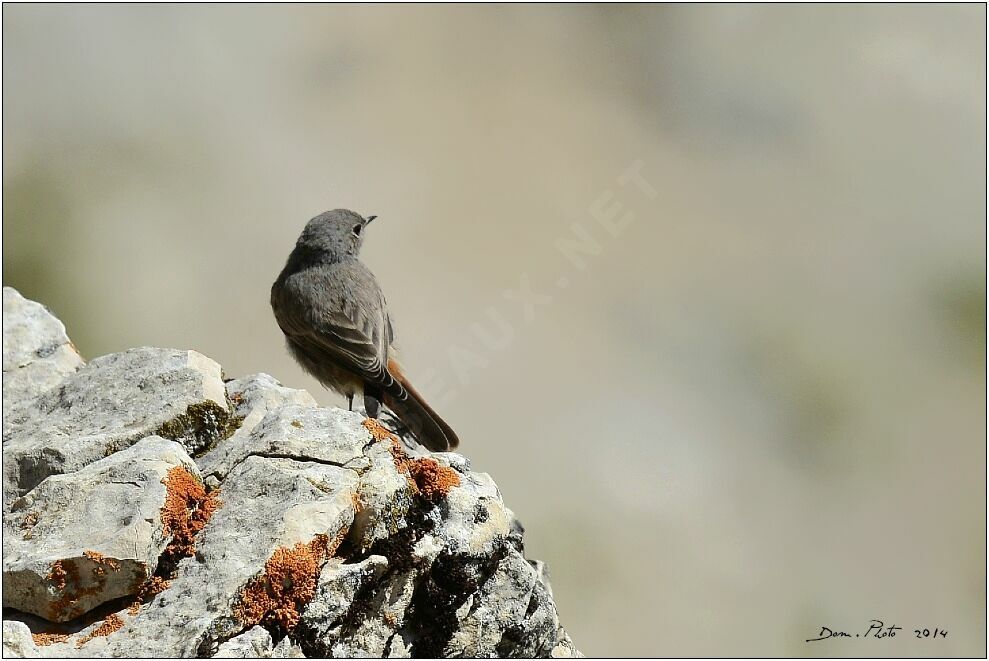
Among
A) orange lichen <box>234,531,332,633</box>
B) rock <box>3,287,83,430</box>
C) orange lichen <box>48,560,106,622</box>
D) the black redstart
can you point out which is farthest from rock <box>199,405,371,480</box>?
rock <box>3,287,83,430</box>

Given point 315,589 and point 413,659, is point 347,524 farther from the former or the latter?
point 413,659

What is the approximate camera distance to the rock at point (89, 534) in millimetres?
5184

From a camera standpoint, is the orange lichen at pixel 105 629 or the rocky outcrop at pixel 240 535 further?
the rocky outcrop at pixel 240 535

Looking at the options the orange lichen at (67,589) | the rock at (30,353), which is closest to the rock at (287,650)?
the orange lichen at (67,589)

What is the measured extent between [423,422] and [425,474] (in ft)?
7.11

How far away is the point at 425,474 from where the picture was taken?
20.2 ft

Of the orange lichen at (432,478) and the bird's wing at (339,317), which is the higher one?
the bird's wing at (339,317)

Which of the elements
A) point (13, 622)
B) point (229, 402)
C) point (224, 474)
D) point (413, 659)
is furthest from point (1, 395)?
point (413, 659)

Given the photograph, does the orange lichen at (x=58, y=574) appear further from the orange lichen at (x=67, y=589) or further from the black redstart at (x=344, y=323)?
the black redstart at (x=344, y=323)

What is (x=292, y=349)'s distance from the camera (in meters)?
9.85

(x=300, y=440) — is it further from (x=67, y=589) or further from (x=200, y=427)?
(x=67, y=589)

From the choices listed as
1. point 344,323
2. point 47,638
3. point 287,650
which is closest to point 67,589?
point 47,638

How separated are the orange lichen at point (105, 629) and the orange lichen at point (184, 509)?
0.44m

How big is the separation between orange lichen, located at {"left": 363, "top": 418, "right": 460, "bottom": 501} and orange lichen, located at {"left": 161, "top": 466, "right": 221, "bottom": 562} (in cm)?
116
